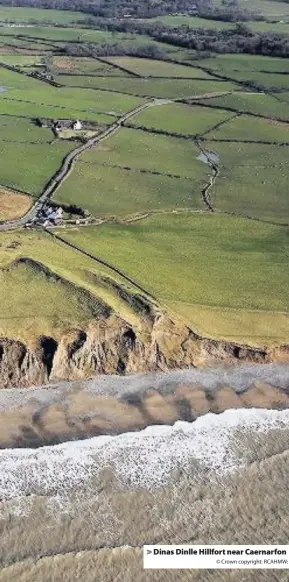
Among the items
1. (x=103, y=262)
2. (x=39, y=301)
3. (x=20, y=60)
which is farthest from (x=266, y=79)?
(x=39, y=301)

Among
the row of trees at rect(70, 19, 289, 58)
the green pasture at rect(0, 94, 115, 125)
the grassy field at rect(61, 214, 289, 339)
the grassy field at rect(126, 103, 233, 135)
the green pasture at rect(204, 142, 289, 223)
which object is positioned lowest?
the grassy field at rect(61, 214, 289, 339)

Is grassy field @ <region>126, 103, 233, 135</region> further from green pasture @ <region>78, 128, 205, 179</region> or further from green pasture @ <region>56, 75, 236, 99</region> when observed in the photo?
green pasture @ <region>56, 75, 236, 99</region>

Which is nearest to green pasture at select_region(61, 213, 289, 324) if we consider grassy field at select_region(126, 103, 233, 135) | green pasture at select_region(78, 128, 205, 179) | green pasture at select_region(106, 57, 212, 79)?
green pasture at select_region(78, 128, 205, 179)

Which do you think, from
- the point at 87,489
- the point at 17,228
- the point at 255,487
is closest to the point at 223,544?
the point at 255,487

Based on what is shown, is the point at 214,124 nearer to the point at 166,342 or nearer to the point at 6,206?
the point at 6,206

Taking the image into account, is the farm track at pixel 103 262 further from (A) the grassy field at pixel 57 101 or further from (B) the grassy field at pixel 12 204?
(A) the grassy field at pixel 57 101

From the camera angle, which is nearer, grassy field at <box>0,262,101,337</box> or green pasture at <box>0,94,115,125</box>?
grassy field at <box>0,262,101,337</box>
